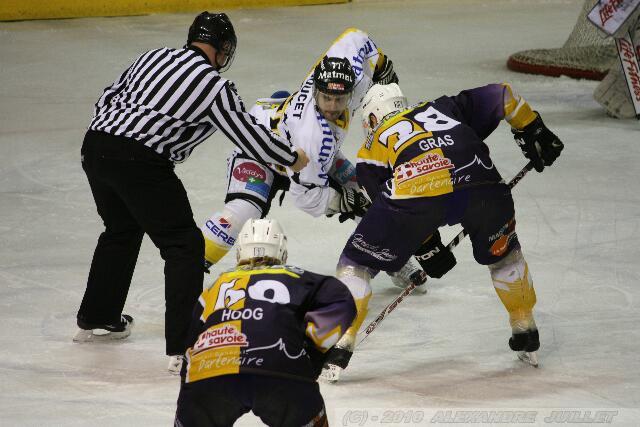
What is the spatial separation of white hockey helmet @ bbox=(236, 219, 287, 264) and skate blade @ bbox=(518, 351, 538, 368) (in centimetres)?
140

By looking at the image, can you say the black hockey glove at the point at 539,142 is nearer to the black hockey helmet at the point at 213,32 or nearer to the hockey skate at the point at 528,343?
the hockey skate at the point at 528,343

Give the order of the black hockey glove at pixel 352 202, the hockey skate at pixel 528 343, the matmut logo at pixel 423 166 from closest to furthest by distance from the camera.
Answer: the matmut logo at pixel 423 166, the hockey skate at pixel 528 343, the black hockey glove at pixel 352 202

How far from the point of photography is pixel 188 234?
380 centimetres

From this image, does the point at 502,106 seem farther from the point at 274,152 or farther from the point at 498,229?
the point at 274,152

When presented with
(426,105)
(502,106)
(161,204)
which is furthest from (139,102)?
(502,106)

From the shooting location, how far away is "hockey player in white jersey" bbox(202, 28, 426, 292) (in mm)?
4148

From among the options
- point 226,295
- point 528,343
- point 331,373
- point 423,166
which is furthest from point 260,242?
point 528,343

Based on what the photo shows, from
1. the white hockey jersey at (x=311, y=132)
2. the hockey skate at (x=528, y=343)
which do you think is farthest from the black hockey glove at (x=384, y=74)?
the hockey skate at (x=528, y=343)

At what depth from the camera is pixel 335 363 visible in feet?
12.3

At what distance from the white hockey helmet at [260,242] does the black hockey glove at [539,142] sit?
4.71 ft

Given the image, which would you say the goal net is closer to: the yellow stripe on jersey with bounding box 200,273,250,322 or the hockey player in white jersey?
the hockey player in white jersey

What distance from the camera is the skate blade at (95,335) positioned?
414cm

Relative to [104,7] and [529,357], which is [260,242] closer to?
[529,357]

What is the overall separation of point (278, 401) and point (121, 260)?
164cm
